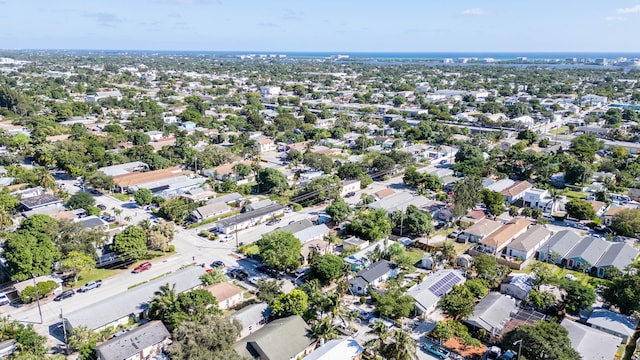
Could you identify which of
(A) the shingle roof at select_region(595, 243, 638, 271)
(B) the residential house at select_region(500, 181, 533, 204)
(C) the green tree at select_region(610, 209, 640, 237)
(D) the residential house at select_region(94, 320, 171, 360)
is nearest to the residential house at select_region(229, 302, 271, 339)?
(D) the residential house at select_region(94, 320, 171, 360)

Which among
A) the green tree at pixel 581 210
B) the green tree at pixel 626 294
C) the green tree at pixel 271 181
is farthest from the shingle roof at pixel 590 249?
the green tree at pixel 271 181

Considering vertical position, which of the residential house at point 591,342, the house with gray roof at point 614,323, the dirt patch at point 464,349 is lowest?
the dirt patch at point 464,349

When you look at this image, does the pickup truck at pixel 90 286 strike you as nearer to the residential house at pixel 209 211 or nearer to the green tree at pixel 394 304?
the residential house at pixel 209 211

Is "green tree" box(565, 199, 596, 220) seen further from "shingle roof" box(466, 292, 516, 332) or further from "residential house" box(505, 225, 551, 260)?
"shingle roof" box(466, 292, 516, 332)

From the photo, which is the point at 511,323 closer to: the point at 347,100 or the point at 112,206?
the point at 112,206

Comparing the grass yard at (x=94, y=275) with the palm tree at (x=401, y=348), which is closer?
the palm tree at (x=401, y=348)

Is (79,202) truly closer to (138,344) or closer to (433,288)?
(138,344)
